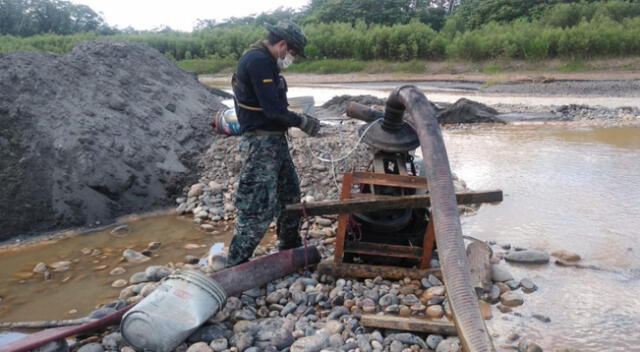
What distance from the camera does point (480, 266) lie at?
409 centimetres

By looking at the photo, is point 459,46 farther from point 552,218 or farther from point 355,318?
point 355,318

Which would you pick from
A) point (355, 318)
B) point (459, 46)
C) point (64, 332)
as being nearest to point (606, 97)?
point (459, 46)

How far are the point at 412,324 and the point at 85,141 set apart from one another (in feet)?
17.0

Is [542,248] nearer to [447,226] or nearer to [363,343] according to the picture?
[447,226]

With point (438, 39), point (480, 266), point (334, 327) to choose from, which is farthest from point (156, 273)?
point (438, 39)

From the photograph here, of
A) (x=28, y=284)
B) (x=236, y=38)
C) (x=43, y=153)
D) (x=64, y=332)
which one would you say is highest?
(x=236, y=38)

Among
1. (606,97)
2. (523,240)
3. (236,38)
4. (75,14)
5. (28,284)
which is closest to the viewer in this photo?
(28,284)

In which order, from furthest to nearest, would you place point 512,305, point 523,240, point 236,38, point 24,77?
1. point 236,38
2. point 24,77
3. point 523,240
4. point 512,305

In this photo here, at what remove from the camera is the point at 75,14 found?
50406 millimetres

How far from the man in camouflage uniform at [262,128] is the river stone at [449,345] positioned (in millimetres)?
1586

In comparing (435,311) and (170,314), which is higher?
(170,314)

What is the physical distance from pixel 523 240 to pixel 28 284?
479cm

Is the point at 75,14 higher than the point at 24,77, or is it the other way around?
the point at 75,14

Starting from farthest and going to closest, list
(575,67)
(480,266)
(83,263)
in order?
(575,67) → (83,263) → (480,266)
